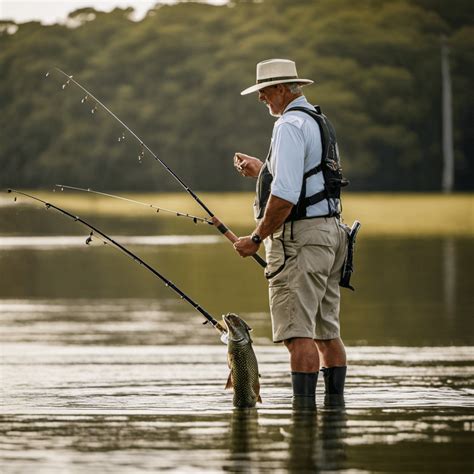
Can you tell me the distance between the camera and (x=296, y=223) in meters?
7.59

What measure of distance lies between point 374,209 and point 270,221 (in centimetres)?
4270

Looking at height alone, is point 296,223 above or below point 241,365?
above

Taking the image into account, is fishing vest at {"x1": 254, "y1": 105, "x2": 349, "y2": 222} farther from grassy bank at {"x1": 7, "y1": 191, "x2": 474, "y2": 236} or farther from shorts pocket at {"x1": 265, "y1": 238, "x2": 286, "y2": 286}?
grassy bank at {"x1": 7, "y1": 191, "x2": 474, "y2": 236}

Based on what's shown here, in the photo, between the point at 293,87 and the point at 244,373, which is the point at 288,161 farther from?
the point at 244,373

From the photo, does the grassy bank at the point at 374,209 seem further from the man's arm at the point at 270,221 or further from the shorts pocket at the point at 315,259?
the man's arm at the point at 270,221

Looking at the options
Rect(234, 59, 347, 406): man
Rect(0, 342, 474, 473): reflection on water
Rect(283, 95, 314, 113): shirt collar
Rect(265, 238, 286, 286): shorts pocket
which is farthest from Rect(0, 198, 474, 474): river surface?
Rect(283, 95, 314, 113): shirt collar

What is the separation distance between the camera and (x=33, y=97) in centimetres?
8569

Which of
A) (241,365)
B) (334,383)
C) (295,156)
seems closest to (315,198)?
(295,156)

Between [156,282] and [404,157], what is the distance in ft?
169

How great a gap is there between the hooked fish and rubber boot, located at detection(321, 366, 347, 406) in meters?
0.44

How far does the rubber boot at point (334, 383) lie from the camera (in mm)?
7930

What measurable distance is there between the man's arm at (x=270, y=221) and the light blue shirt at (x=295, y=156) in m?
0.04

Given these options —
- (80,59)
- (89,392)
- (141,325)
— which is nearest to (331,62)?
(80,59)

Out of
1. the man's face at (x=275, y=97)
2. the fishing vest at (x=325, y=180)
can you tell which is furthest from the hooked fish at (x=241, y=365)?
the man's face at (x=275, y=97)
